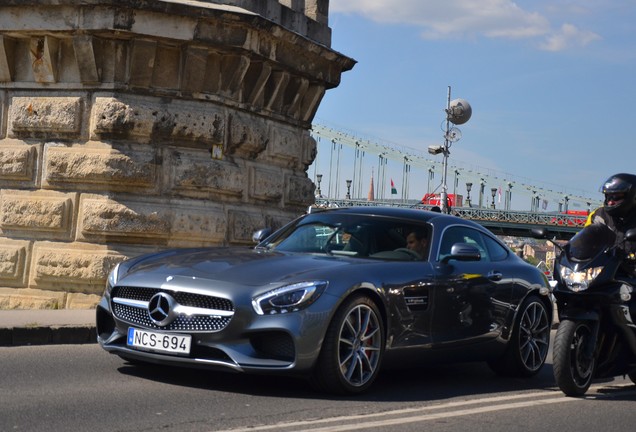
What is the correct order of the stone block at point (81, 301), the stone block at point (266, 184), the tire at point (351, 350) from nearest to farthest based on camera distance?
the tire at point (351, 350) < the stone block at point (81, 301) < the stone block at point (266, 184)

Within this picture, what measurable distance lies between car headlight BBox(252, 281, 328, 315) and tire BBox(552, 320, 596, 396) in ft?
6.43

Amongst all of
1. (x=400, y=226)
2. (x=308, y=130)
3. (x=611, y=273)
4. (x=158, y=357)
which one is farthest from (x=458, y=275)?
(x=308, y=130)

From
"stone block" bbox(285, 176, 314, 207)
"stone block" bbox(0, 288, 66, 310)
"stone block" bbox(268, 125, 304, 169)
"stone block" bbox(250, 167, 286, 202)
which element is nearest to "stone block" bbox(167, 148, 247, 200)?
"stone block" bbox(250, 167, 286, 202)

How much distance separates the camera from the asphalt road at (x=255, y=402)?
628cm

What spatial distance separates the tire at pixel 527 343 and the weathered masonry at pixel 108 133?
539 cm

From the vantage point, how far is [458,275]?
346 inches

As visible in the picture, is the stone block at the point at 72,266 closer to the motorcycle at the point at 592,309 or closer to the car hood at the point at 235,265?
the car hood at the point at 235,265

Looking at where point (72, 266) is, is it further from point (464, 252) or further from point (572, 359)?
point (572, 359)

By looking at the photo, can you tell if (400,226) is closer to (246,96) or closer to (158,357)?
(158,357)

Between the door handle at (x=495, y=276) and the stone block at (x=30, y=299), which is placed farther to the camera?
the stone block at (x=30, y=299)

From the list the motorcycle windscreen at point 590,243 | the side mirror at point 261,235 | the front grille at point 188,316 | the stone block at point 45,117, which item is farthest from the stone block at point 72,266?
the motorcycle windscreen at point 590,243

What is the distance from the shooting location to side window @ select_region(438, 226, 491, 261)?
8.97m

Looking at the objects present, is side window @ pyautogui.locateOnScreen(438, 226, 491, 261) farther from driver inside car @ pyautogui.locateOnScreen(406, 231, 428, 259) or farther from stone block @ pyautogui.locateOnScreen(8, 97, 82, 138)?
stone block @ pyautogui.locateOnScreen(8, 97, 82, 138)

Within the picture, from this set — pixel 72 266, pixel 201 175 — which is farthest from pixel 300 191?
pixel 72 266
